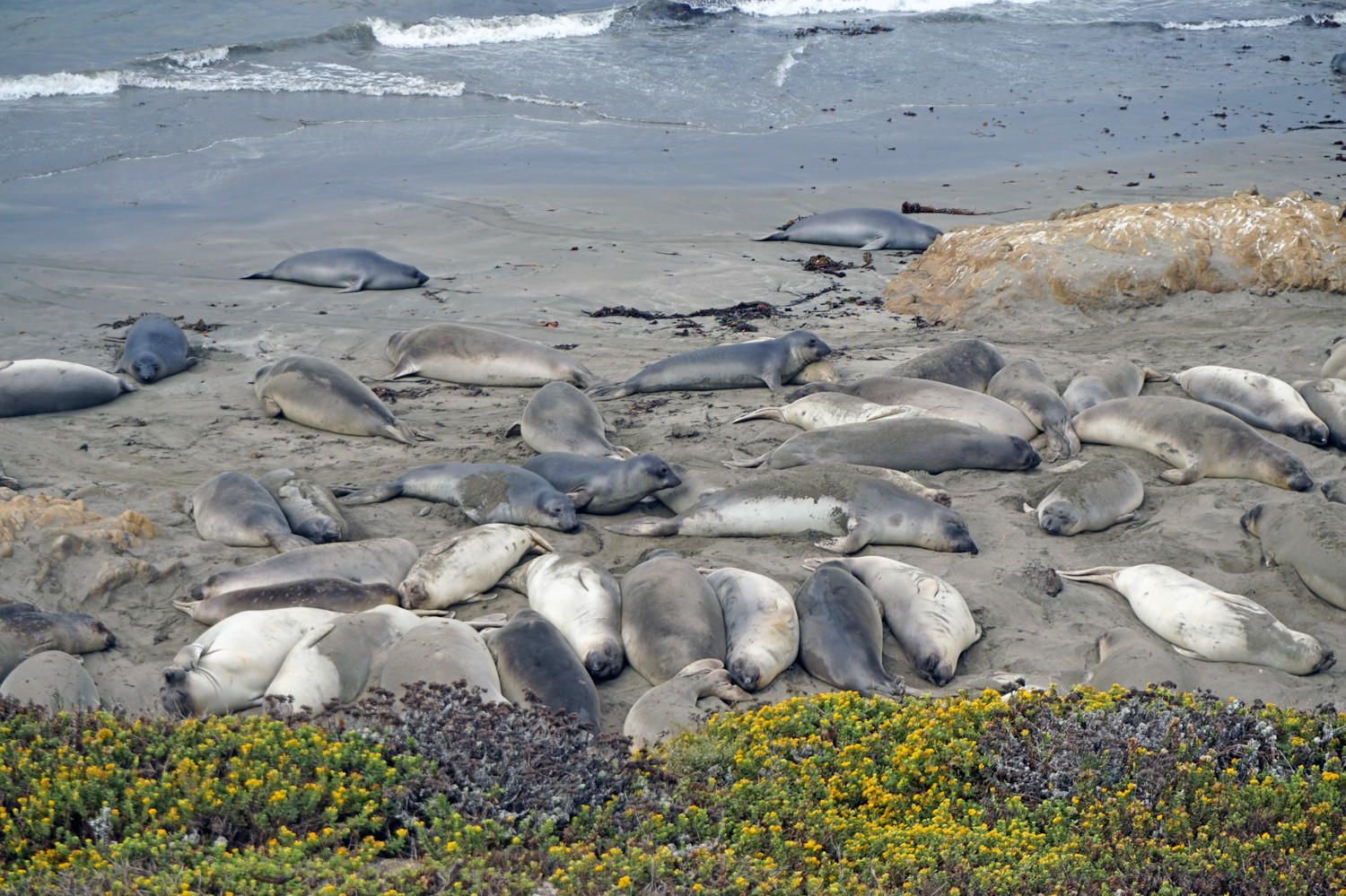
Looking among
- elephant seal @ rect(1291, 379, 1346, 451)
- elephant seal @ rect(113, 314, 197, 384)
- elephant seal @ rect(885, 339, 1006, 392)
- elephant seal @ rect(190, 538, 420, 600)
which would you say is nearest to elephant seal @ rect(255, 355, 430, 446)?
elephant seal @ rect(113, 314, 197, 384)

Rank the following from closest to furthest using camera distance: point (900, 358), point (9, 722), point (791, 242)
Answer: point (9, 722), point (900, 358), point (791, 242)

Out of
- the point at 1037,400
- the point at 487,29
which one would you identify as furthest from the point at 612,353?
the point at 487,29

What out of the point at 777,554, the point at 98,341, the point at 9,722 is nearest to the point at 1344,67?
the point at 777,554

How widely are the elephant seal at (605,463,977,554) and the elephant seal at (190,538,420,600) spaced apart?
1198mm

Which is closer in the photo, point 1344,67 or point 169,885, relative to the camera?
point 169,885

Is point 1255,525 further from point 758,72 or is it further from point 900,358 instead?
point 758,72

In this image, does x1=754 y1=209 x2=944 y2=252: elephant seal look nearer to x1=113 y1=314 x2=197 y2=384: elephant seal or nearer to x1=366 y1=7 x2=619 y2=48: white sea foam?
x1=113 y1=314 x2=197 y2=384: elephant seal

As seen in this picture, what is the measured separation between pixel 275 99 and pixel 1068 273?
41.9 ft

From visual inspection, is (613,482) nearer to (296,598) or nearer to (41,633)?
(296,598)

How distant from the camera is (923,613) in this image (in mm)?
4934

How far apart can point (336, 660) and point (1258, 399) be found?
608 centimetres

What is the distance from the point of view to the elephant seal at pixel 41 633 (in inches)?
175

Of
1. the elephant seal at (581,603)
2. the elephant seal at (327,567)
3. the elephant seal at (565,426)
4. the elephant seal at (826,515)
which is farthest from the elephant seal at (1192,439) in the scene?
the elephant seal at (327,567)

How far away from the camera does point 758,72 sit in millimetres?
19781
